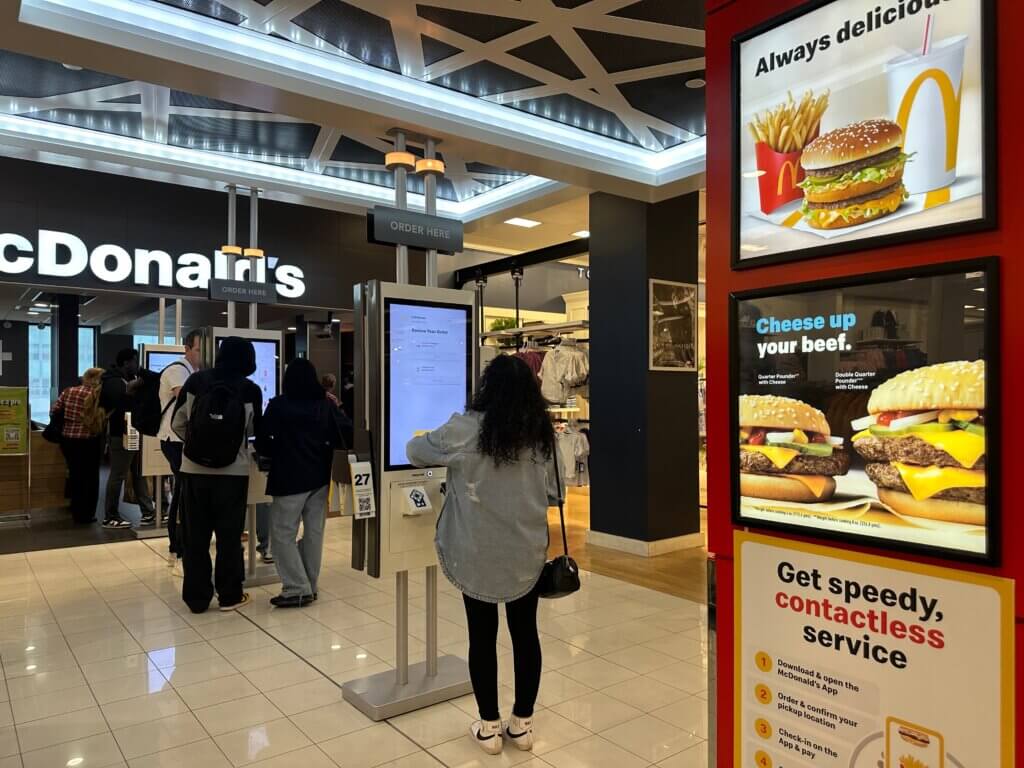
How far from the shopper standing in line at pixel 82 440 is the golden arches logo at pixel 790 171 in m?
7.69

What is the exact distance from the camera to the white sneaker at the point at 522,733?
9.14 ft

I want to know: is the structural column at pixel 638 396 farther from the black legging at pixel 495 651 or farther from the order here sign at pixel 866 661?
the order here sign at pixel 866 661

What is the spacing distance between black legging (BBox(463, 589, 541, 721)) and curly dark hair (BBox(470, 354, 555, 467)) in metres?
0.54

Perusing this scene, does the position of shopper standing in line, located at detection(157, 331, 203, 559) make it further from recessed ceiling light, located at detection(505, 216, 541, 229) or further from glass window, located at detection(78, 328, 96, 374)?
glass window, located at detection(78, 328, 96, 374)

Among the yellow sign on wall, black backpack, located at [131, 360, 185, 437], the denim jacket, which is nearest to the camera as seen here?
the denim jacket

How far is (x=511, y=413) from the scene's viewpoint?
2633 mm

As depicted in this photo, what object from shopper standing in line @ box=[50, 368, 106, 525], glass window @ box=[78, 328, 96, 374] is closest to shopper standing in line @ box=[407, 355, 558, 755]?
shopper standing in line @ box=[50, 368, 106, 525]

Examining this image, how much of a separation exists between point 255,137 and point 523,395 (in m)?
4.44

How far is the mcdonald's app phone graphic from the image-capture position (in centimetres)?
128

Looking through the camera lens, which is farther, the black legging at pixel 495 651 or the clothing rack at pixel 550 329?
the clothing rack at pixel 550 329

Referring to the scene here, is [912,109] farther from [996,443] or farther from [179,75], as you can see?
[179,75]

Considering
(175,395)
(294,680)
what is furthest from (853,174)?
(175,395)

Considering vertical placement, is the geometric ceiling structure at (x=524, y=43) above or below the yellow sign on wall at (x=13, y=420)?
above

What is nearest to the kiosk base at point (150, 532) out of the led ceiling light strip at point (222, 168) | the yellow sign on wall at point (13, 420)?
the yellow sign on wall at point (13, 420)
